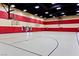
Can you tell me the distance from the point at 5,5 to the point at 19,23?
9.10 feet

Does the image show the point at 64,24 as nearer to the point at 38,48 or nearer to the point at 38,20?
the point at 38,20

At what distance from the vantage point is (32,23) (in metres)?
15.0

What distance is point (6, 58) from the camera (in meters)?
1.77

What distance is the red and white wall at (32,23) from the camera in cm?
923

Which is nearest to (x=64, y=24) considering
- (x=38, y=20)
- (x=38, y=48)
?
(x=38, y=20)

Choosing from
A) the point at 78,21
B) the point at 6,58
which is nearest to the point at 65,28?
the point at 78,21

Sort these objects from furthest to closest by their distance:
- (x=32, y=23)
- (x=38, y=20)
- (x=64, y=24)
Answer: (x=38, y=20)
(x=64, y=24)
(x=32, y=23)

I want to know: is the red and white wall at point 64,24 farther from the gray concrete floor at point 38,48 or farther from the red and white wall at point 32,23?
the gray concrete floor at point 38,48

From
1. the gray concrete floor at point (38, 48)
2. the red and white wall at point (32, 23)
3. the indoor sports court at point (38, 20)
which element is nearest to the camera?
the gray concrete floor at point (38, 48)

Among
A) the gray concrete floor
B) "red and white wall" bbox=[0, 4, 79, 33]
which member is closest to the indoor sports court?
"red and white wall" bbox=[0, 4, 79, 33]

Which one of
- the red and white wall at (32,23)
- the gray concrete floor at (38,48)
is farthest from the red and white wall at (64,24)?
the gray concrete floor at (38,48)

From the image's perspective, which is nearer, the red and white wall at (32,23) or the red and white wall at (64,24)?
the red and white wall at (32,23)

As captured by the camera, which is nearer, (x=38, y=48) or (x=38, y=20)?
(x=38, y=48)

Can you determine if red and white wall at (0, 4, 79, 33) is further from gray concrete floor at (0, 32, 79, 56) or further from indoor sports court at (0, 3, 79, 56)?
gray concrete floor at (0, 32, 79, 56)
